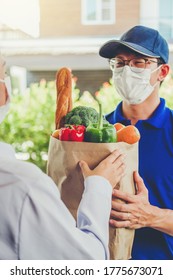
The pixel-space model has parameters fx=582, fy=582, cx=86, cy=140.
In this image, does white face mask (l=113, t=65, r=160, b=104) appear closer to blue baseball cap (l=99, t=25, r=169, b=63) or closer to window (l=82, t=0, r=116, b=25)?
blue baseball cap (l=99, t=25, r=169, b=63)

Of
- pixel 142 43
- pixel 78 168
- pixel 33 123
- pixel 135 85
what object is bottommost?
pixel 33 123

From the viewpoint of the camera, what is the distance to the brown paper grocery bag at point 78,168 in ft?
4.11

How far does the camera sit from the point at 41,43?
3711 millimetres

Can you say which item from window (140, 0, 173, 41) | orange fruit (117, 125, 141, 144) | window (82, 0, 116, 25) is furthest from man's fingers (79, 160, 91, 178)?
window (82, 0, 116, 25)

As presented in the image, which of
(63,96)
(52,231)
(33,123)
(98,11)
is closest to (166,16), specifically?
(98,11)

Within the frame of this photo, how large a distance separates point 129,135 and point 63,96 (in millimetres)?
191

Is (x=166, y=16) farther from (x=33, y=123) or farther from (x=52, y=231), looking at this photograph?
(x=52, y=231)

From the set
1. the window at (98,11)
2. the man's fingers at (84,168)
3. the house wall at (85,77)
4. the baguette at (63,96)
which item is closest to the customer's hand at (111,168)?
the man's fingers at (84,168)

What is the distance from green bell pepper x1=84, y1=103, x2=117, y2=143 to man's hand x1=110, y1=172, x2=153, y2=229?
112mm

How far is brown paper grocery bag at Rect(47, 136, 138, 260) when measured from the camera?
4.11 ft

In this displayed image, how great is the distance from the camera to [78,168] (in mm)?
1262

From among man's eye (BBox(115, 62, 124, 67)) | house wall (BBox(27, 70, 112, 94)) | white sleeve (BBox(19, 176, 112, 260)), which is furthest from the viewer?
house wall (BBox(27, 70, 112, 94))

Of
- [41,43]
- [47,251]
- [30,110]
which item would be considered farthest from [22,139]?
[47,251]

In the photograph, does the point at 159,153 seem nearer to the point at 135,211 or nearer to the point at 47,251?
the point at 135,211
